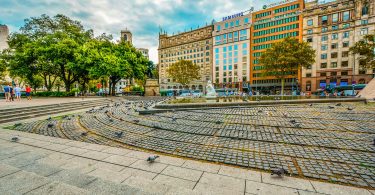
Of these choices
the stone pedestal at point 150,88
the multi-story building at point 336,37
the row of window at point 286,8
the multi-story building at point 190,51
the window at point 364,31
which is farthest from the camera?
the multi-story building at point 190,51

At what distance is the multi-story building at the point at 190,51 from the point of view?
238 feet

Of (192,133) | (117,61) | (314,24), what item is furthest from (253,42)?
(192,133)

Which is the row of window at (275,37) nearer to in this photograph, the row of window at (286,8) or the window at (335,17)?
the row of window at (286,8)

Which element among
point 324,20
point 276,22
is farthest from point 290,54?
point 276,22

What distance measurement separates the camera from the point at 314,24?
48562 mm

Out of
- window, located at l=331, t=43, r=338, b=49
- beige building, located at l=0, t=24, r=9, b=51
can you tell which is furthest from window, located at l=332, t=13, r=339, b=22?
beige building, located at l=0, t=24, r=9, b=51

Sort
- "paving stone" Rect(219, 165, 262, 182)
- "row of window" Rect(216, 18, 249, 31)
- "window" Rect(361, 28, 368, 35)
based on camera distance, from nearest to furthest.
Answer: "paving stone" Rect(219, 165, 262, 182) → "window" Rect(361, 28, 368, 35) → "row of window" Rect(216, 18, 249, 31)

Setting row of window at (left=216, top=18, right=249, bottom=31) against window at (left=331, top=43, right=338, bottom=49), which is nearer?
window at (left=331, top=43, right=338, bottom=49)

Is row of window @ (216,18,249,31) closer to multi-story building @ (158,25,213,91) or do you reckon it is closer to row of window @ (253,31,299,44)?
multi-story building @ (158,25,213,91)

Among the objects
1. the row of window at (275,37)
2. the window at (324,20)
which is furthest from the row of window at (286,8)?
the window at (324,20)

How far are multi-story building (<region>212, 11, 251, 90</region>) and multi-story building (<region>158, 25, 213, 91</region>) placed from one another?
4.79 meters

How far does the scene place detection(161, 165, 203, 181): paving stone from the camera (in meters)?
3.02

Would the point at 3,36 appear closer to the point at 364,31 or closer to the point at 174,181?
the point at 174,181

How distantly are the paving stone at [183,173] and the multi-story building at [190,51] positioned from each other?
68.2 meters
